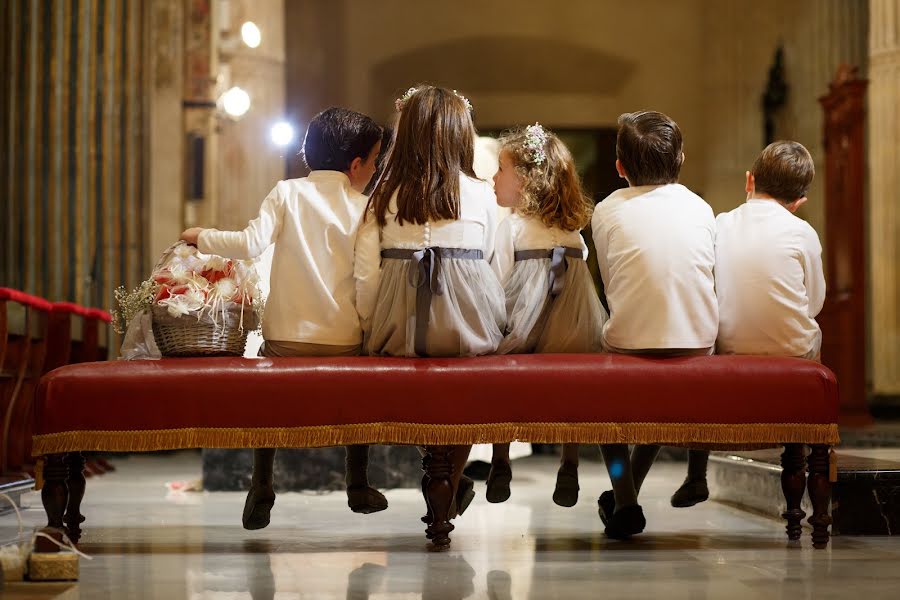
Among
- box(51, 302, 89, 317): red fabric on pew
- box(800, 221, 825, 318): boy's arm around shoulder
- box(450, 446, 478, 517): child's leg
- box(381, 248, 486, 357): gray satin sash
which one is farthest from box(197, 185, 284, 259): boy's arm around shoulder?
box(51, 302, 89, 317): red fabric on pew

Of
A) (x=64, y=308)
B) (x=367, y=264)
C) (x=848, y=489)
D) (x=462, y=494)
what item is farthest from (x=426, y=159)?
(x=64, y=308)

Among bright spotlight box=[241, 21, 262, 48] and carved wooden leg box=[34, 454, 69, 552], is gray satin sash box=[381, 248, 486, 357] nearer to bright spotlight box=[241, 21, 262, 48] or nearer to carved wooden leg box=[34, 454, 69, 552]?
carved wooden leg box=[34, 454, 69, 552]

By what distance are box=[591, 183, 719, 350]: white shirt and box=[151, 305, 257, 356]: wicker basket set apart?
4.26 feet

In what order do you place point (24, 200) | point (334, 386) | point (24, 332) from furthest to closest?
point (24, 200) → point (24, 332) → point (334, 386)

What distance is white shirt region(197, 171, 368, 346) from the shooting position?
3.94 meters

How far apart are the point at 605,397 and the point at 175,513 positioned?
7.28 ft

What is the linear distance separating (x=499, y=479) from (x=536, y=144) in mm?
1214

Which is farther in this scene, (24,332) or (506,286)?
(24,332)

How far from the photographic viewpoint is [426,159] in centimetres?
392

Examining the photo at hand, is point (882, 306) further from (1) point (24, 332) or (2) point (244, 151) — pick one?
(1) point (24, 332)

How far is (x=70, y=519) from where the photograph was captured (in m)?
3.85

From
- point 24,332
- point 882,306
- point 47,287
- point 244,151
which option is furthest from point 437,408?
point 882,306

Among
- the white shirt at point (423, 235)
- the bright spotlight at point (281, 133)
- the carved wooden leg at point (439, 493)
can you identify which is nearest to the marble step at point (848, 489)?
the carved wooden leg at point (439, 493)

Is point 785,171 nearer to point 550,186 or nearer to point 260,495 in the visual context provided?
point 550,186
